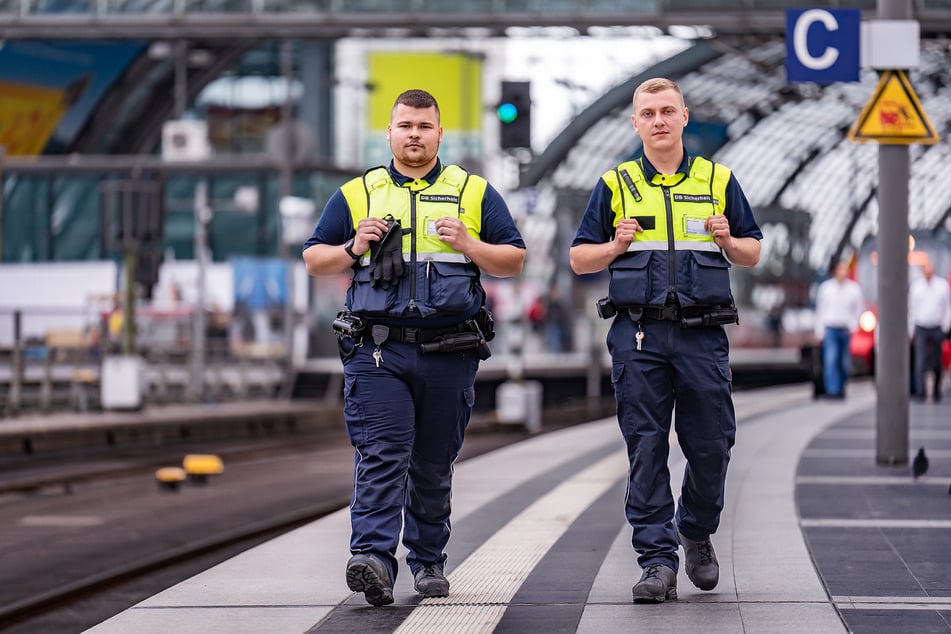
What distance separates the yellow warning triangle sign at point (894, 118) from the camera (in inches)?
452

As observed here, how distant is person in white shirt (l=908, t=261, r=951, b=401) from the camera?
19.9 m

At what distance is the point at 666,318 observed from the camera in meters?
6.46

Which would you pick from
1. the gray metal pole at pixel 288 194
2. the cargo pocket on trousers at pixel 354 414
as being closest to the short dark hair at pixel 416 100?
the cargo pocket on trousers at pixel 354 414

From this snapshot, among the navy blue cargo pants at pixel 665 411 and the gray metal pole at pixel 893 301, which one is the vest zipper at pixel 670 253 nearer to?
the navy blue cargo pants at pixel 665 411

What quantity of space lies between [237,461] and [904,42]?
1060 centimetres

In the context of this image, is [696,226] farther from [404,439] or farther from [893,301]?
[893,301]

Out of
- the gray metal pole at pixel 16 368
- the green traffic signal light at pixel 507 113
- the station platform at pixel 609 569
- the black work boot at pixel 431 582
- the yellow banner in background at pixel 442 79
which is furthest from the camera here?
the yellow banner in background at pixel 442 79

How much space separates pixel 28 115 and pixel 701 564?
45.5 meters

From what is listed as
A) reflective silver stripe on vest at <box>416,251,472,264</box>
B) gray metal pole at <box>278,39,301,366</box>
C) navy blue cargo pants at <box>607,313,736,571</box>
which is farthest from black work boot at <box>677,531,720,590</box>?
gray metal pole at <box>278,39,301,366</box>

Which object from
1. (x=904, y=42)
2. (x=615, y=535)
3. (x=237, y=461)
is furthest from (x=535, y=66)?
(x=615, y=535)

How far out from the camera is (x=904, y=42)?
11469 millimetres

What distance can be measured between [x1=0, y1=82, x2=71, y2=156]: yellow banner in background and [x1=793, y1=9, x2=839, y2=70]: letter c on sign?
130ft

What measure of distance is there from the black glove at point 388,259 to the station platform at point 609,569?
1.19 meters

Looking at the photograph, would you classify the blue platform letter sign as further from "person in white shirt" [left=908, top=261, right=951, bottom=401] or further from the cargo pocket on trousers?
"person in white shirt" [left=908, top=261, right=951, bottom=401]
